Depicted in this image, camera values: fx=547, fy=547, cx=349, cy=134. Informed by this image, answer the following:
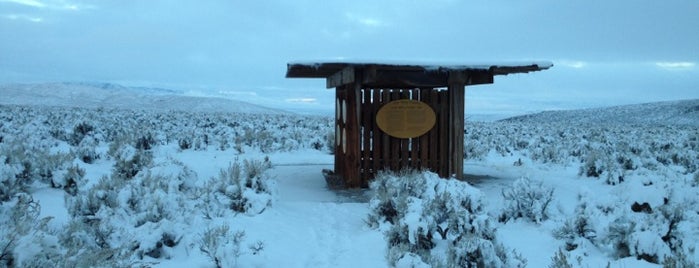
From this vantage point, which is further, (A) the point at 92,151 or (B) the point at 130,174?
(A) the point at 92,151

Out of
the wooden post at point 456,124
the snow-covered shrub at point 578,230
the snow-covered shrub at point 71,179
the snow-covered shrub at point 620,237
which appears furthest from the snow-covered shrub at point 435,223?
the snow-covered shrub at point 71,179

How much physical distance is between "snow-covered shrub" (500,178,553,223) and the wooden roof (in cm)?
239

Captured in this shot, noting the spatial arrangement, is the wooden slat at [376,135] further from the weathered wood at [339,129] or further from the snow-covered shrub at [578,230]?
the snow-covered shrub at [578,230]

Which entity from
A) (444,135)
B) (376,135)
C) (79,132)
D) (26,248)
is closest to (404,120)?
(376,135)

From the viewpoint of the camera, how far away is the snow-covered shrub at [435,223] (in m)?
4.67

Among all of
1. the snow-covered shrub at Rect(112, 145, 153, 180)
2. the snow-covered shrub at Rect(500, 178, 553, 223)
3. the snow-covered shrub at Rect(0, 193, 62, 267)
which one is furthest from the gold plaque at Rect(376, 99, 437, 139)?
the snow-covered shrub at Rect(0, 193, 62, 267)

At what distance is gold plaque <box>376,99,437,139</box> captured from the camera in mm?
9234

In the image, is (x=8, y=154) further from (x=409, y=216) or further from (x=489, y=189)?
(x=489, y=189)

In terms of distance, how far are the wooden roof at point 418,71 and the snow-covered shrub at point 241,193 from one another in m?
2.11

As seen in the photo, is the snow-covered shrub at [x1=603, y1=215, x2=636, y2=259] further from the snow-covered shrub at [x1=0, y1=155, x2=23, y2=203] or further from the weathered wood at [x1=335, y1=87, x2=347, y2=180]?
the snow-covered shrub at [x1=0, y1=155, x2=23, y2=203]

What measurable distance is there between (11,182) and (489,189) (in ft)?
22.7

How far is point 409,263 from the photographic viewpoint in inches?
174

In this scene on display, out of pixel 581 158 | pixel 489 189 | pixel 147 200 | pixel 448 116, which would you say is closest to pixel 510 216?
pixel 489 189

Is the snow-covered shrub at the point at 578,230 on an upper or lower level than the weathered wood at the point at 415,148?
lower
